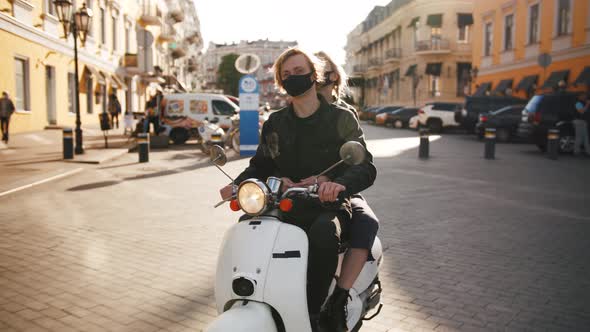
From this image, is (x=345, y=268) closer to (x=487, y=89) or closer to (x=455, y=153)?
(x=455, y=153)

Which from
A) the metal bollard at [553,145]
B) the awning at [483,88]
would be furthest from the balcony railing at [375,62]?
the metal bollard at [553,145]

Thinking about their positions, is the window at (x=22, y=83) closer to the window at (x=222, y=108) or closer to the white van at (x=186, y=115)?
the white van at (x=186, y=115)

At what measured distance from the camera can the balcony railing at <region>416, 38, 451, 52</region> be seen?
1858 inches

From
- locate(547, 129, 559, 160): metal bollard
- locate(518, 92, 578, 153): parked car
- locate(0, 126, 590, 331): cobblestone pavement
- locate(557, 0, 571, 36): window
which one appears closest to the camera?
locate(0, 126, 590, 331): cobblestone pavement

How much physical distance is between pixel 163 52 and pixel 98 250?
5263cm

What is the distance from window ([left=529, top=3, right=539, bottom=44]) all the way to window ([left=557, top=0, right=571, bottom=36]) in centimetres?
239

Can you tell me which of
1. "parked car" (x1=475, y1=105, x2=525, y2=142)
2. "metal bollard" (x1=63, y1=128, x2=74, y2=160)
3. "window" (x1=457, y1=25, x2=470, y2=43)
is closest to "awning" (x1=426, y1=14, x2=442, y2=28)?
"window" (x1=457, y1=25, x2=470, y2=43)

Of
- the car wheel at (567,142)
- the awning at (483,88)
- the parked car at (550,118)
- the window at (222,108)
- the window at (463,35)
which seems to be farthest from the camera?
the window at (463,35)

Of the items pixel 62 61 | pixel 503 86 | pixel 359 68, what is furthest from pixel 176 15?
pixel 503 86

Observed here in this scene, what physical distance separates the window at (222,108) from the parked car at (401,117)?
18.2 meters

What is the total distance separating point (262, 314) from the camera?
2439 mm

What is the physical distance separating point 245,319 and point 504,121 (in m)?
21.8

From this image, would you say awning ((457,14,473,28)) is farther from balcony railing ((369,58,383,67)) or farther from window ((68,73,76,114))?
window ((68,73,76,114))

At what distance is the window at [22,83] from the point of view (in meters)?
20.9
